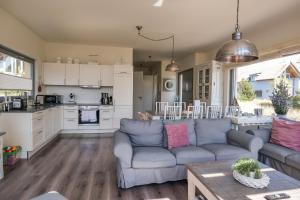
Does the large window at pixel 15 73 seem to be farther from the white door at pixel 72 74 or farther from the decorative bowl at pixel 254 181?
the decorative bowl at pixel 254 181

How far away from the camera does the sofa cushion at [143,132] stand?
3.02 m

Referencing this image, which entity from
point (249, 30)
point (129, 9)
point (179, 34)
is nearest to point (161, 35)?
point (179, 34)

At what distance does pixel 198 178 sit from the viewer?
191 cm

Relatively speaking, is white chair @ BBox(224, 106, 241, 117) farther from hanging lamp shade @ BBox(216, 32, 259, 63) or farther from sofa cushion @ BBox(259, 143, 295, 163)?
hanging lamp shade @ BBox(216, 32, 259, 63)

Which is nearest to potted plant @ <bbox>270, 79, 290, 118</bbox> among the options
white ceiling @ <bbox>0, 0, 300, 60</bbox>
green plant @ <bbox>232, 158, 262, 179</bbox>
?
white ceiling @ <bbox>0, 0, 300, 60</bbox>

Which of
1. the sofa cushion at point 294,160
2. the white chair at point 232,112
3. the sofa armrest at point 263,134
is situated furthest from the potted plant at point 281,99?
the sofa cushion at point 294,160

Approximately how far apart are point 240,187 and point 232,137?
5.28 ft

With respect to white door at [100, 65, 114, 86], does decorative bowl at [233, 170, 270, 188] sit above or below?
below

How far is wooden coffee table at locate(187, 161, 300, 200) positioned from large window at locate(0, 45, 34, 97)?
371cm

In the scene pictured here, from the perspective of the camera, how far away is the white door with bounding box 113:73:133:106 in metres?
5.71

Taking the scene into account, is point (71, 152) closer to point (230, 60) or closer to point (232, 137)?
point (232, 137)

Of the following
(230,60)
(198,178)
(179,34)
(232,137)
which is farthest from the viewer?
(179,34)

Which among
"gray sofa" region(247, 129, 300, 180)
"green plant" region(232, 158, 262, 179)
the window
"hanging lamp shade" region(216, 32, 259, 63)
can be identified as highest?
"hanging lamp shade" region(216, 32, 259, 63)

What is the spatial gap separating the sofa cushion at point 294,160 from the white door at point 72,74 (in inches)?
202
